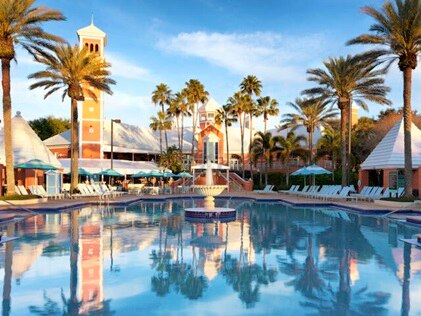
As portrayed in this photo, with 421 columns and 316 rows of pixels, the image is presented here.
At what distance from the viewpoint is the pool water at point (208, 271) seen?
652 cm

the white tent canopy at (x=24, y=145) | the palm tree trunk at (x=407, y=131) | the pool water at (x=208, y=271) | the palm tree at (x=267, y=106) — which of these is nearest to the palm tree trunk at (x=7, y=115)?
the pool water at (x=208, y=271)

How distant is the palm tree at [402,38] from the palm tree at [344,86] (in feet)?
17.3

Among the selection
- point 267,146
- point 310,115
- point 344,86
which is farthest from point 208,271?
point 267,146

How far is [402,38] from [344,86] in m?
8.04

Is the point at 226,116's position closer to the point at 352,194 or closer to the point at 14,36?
the point at 352,194

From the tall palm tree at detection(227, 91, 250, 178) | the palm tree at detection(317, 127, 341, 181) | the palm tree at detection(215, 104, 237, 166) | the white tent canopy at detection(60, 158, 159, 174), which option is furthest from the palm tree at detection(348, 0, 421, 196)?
the white tent canopy at detection(60, 158, 159, 174)

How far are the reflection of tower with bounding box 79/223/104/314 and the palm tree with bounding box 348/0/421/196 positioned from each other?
1753 centimetres

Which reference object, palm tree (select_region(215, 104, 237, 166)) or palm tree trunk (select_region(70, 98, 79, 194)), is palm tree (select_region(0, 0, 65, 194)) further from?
palm tree (select_region(215, 104, 237, 166))

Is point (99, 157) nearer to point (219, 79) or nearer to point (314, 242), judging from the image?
point (219, 79)

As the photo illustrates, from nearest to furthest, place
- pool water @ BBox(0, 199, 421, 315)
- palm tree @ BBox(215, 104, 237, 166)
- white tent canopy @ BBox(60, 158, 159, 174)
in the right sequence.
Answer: pool water @ BBox(0, 199, 421, 315), white tent canopy @ BBox(60, 158, 159, 174), palm tree @ BBox(215, 104, 237, 166)

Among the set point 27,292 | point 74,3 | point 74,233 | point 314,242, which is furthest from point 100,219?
point 74,3

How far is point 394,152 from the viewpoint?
1139 inches

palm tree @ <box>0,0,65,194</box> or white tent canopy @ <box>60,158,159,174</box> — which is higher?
palm tree @ <box>0,0,65,194</box>

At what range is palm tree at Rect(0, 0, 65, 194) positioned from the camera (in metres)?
21.9
